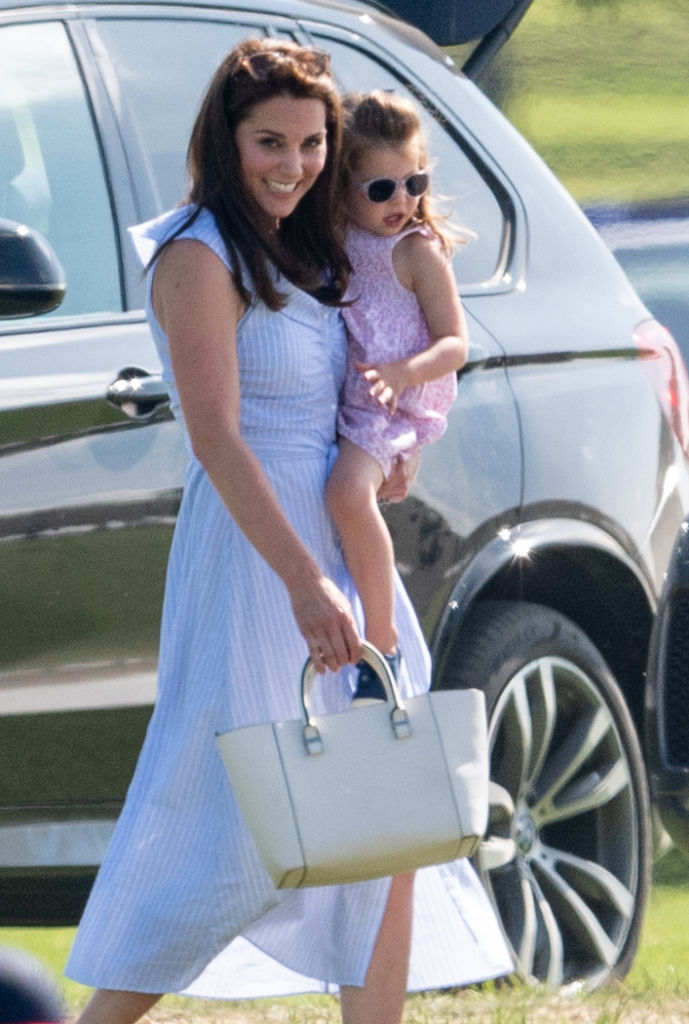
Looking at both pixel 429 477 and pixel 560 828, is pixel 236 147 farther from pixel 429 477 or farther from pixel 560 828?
pixel 560 828

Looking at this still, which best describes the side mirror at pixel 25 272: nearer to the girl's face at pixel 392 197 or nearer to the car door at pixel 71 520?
the car door at pixel 71 520

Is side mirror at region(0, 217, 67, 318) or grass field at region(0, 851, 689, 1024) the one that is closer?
side mirror at region(0, 217, 67, 318)

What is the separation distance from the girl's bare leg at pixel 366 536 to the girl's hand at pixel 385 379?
9 cm

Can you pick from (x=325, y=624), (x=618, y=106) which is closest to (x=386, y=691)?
(x=325, y=624)

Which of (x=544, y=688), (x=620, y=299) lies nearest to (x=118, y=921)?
(x=544, y=688)

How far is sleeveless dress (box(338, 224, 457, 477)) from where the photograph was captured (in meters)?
2.96

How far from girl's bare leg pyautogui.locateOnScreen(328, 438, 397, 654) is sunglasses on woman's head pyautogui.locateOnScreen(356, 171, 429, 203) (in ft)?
1.15

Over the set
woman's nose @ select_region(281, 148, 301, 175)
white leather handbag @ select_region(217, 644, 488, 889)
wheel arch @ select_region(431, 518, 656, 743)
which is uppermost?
woman's nose @ select_region(281, 148, 301, 175)

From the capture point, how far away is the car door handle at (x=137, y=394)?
11.5 feet

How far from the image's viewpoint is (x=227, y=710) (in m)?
2.86

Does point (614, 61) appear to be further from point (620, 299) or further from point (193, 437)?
point (193, 437)

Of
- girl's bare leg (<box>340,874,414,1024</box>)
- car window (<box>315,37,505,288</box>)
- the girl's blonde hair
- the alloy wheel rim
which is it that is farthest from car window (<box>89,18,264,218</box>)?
girl's bare leg (<box>340,874,414,1024</box>)

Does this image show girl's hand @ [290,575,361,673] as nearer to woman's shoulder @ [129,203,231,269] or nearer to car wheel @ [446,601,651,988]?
woman's shoulder @ [129,203,231,269]

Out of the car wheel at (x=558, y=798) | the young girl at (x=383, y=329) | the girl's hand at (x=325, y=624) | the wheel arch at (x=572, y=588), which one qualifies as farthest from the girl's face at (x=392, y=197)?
the car wheel at (x=558, y=798)
